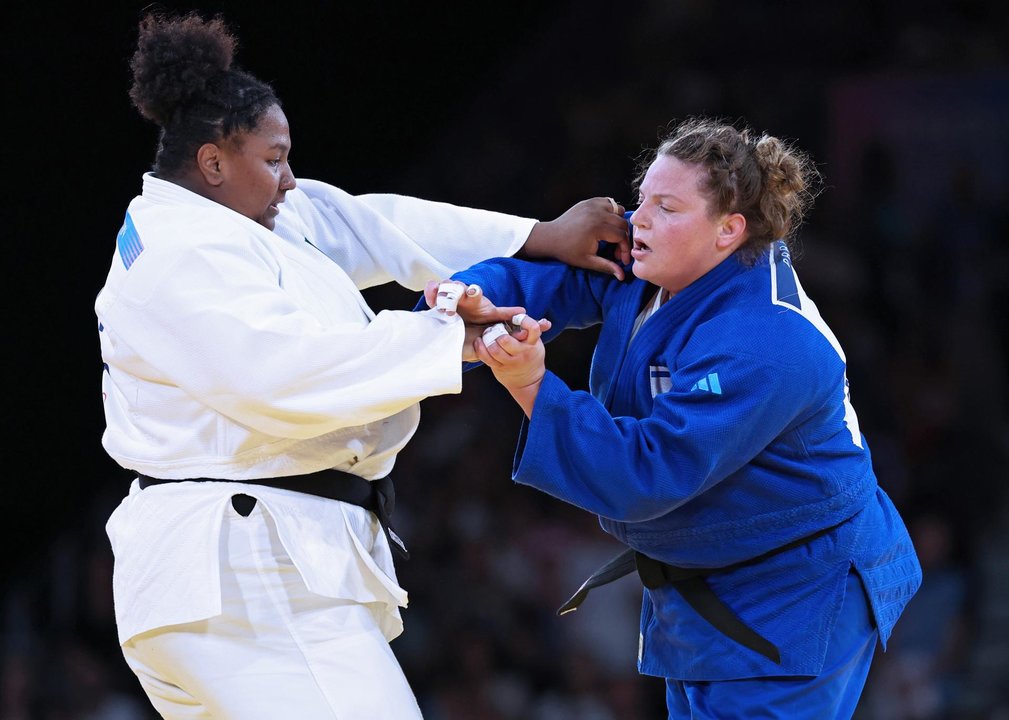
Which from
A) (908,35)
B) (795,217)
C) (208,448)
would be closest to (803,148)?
(908,35)

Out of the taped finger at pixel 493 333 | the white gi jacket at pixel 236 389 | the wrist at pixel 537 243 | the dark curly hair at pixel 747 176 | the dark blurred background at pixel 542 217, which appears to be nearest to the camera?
the white gi jacket at pixel 236 389

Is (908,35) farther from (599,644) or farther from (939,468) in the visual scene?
(599,644)

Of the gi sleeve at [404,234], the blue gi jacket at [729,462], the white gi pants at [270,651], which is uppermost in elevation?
Answer: the gi sleeve at [404,234]

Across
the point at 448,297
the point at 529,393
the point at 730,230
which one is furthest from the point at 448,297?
the point at 730,230

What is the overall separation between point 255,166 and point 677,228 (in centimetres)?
75

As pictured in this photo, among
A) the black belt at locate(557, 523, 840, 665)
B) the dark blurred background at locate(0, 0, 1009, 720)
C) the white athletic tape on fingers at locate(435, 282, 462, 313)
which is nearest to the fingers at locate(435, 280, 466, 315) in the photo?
the white athletic tape on fingers at locate(435, 282, 462, 313)

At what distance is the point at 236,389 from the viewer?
6.03ft

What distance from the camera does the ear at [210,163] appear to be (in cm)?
202

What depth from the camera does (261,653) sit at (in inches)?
75.9

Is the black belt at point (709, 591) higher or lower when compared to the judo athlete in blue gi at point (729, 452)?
lower

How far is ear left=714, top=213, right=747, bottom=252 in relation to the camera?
2.10 metres

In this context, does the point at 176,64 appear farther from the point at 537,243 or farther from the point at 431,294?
the point at 537,243

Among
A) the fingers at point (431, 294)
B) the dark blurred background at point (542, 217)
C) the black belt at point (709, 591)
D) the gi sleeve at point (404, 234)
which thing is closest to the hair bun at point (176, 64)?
the gi sleeve at point (404, 234)

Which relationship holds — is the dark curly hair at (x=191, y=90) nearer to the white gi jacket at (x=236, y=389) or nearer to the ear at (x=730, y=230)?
the white gi jacket at (x=236, y=389)
